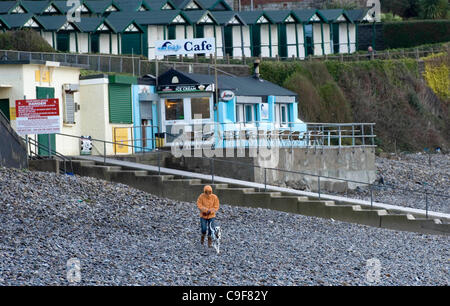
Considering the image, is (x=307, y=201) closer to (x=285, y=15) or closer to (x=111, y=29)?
(x=111, y=29)

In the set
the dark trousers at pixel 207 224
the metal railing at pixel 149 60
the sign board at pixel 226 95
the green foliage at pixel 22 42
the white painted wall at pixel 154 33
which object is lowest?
the dark trousers at pixel 207 224

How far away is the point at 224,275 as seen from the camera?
630 inches

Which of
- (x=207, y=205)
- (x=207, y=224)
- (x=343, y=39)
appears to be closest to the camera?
(x=207, y=205)

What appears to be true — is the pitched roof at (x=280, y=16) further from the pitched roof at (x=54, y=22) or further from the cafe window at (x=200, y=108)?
the cafe window at (x=200, y=108)

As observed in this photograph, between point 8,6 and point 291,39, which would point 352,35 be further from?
point 8,6

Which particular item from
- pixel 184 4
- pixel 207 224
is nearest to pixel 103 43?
pixel 184 4

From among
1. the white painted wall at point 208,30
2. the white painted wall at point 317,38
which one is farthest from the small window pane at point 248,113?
the white painted wall at point 317,38

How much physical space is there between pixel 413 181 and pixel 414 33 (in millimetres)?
31419

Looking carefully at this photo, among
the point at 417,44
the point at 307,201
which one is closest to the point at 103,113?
the point at 307,201

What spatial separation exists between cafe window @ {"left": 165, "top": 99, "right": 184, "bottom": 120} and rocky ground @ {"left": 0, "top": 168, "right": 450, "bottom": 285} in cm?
817

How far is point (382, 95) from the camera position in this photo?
54.8 m

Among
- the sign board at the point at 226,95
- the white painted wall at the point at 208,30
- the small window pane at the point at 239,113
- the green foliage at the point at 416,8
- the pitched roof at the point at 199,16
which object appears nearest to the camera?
the sign board at the point at 226,95

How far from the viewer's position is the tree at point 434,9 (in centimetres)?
7344

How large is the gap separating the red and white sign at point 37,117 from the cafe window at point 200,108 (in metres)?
8.01
